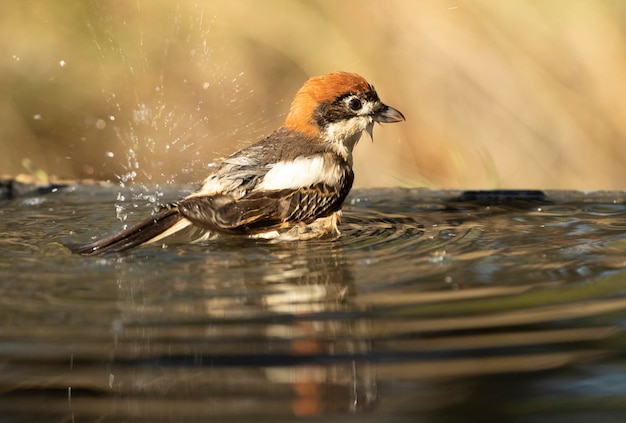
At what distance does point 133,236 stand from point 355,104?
1538mm

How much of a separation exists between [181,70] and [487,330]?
5998 millimetres

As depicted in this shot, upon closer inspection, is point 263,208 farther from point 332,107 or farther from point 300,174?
point 332,107

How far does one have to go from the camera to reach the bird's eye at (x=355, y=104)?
5316mm

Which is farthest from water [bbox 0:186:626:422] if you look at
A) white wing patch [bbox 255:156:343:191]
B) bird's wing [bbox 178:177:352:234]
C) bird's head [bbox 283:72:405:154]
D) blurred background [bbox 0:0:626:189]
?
blurred background [bbox 0:0:626:189]

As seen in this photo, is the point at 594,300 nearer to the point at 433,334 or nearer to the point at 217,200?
the point at 433,334

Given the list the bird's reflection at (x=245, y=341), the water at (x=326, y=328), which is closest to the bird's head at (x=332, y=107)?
the water at (x=326, y=328)

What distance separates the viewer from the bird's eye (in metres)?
5.32

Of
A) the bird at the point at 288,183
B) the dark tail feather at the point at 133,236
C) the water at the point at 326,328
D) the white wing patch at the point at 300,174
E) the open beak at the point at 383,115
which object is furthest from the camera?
the open beak at the point at 383,115

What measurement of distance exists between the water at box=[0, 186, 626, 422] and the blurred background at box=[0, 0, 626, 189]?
276 centimetres

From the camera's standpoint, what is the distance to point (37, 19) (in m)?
8.12

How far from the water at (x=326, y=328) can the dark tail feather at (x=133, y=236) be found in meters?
0.06

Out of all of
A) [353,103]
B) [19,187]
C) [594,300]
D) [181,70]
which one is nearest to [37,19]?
[181,70]

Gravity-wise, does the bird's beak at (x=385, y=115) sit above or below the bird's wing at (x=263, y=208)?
above

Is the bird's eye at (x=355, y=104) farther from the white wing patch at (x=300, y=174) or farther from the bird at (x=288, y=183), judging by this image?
the white wing patch at (x=300, y=174)
